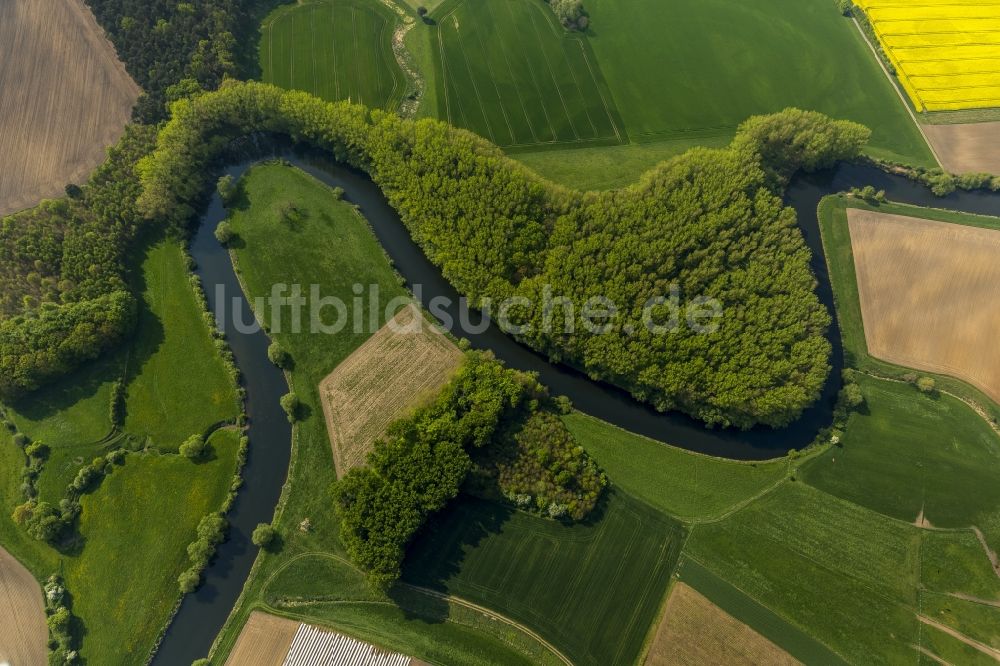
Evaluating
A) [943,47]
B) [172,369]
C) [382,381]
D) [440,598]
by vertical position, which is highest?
[943,47]

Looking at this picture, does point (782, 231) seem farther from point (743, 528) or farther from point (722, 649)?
point (722, 649)

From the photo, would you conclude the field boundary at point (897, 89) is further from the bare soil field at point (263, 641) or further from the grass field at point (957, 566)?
the bare soil field at point (263, 641)

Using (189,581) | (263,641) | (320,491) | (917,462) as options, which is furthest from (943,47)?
(189,581)

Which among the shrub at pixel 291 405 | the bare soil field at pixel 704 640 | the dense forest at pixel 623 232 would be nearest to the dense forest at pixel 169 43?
the dense forest at pixel 623 232

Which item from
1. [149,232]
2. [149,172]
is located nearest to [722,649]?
[149,232]

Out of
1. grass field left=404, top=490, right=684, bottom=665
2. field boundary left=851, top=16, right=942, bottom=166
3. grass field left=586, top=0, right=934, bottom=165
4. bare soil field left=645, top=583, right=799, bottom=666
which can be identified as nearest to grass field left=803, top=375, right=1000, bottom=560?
bare soil field left=645, top=583, right=799, bottom=666

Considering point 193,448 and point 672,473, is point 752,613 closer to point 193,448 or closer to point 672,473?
point 672,473
